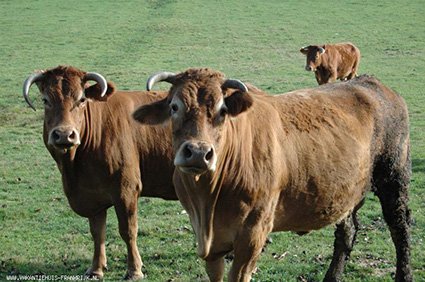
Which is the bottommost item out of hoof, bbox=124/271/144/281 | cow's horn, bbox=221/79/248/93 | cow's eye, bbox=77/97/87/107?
hoof, bbox=124/271/144/281

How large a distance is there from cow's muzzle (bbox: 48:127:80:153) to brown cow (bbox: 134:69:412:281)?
5.19 feet

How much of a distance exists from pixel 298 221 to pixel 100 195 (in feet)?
8.28

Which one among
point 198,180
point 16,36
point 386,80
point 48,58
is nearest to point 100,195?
A: point 198,180

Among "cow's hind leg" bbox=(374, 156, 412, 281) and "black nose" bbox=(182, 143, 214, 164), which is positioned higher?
"black nose" bbox=(182, 143, 214, 164)

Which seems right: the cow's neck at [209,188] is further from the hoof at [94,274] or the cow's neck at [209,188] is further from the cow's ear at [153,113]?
the hoof at [94,274]

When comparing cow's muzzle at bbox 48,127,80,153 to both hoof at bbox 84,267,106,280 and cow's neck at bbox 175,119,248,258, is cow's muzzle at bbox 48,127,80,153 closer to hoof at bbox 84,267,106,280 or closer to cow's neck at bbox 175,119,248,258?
hoof at bbox 84,267,106,280

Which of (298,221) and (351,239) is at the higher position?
(298,221)

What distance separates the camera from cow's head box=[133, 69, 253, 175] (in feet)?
16.9

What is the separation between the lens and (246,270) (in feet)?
19.5

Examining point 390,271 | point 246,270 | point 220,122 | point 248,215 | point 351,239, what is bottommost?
point 390,271

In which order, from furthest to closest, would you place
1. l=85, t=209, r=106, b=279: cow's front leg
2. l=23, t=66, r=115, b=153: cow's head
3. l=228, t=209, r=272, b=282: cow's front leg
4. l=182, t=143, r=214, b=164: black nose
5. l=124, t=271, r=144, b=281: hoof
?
1. l=85, t=209, r=106, b=279: cow's front leg
2. l=124, t=271, r=144, b=281: hoof
3. l=23, t=66, r=115, b=153: cow's head
4. l=228, t=209, r=272, b=282: cow's front leg
5. l=182, t=143, r=214, b=164: black nose

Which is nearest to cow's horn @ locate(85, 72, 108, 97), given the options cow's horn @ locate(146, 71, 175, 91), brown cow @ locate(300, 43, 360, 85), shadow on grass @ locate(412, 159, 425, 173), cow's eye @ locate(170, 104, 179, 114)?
cow's horn @ locate(146, 71, 175, 91)

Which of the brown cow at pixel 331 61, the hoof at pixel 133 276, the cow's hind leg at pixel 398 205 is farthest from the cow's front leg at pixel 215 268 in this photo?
the brown cow at pixel 331 61

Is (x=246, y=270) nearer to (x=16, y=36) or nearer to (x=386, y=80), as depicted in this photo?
(x=386, y=80)
